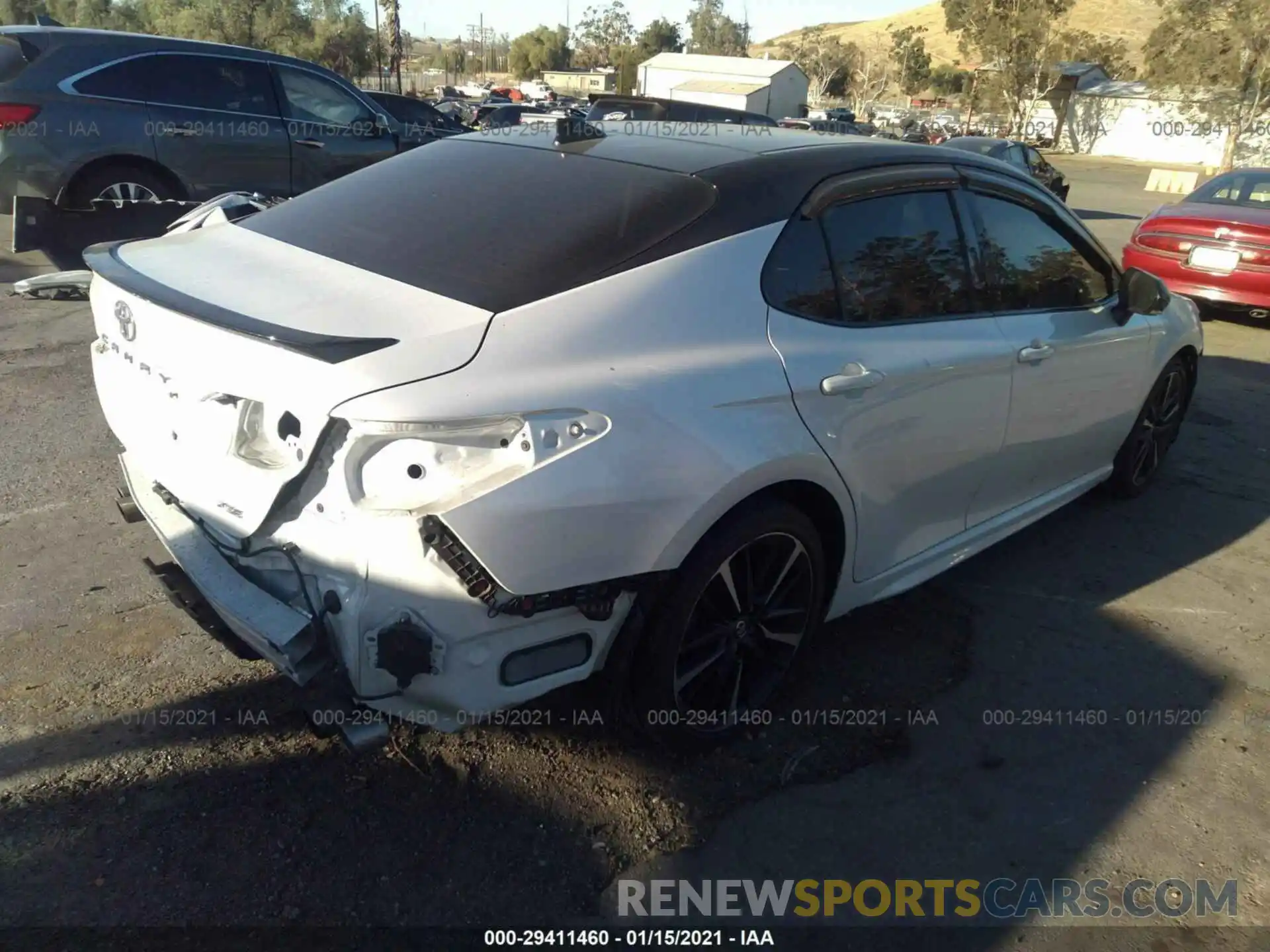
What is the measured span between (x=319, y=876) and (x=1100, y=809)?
215cm

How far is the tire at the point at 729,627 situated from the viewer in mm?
2561

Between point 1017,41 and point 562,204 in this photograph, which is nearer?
point 562,204

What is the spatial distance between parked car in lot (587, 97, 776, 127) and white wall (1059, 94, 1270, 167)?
149 feet

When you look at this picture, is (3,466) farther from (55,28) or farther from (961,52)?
(961,52)

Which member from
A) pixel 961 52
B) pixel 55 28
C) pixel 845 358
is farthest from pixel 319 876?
pixel 961 52

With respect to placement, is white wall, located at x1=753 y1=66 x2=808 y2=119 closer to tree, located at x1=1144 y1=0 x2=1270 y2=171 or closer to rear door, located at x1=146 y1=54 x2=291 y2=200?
tree, located at x1=1144 y1=0 x2=1270 y2=171

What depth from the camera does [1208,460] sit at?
582 cm

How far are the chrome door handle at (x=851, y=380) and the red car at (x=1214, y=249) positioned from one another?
25.1ft


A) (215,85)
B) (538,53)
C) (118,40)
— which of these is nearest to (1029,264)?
(215,85)

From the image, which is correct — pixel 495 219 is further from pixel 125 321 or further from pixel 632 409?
pixel 125 321

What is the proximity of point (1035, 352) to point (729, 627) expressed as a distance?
5.47 feet

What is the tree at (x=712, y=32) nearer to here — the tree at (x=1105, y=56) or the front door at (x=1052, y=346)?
the tree at (x=1105, y=56)

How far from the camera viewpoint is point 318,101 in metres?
8.95

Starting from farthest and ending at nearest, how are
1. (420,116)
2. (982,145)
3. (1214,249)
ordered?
(982,145)
(420,116)
(1214,249)
